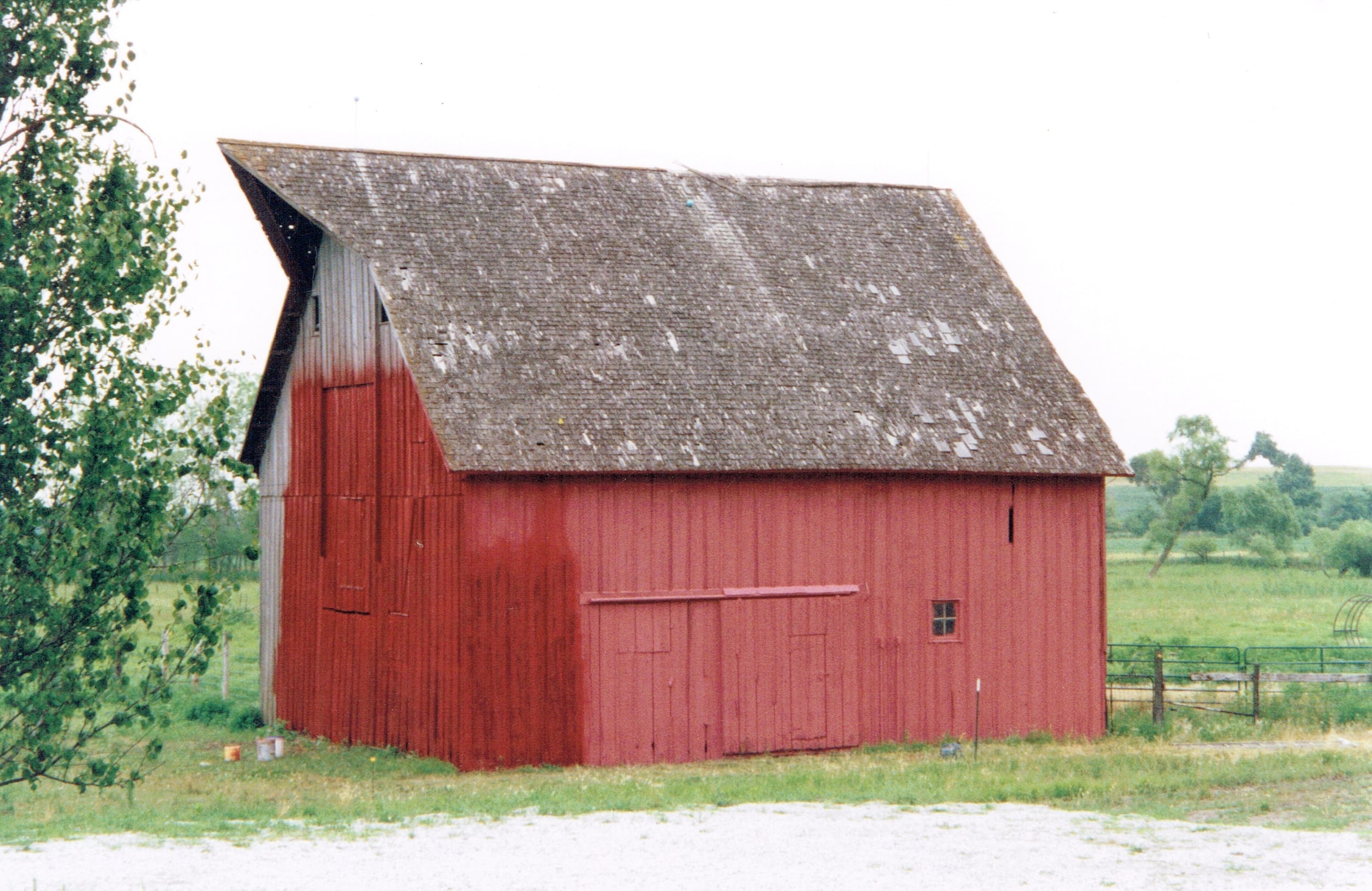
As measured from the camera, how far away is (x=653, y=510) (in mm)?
19859

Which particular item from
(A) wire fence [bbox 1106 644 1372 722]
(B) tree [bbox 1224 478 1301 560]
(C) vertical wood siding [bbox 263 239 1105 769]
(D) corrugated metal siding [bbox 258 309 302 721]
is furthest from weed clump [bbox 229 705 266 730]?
(B) tree [bbox 1224 478 1301 560]

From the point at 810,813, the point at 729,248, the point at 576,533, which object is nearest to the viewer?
the point at 810,813

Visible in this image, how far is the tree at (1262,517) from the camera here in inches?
2756

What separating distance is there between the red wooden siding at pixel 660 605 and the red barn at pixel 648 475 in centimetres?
4

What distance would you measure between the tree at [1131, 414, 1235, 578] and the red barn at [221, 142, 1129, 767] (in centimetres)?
4956

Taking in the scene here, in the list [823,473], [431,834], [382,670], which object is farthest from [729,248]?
[431,834]

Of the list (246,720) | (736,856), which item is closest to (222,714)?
(246,720)

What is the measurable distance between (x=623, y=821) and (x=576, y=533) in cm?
607

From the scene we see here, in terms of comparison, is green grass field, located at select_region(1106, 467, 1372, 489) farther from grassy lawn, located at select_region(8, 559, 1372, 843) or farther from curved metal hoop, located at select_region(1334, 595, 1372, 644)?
grassy lawn, located at select_region(8, 559, 1372, 843)

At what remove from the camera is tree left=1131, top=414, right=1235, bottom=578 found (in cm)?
7094

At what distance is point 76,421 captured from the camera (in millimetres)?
13164

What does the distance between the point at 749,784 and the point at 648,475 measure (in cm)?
475

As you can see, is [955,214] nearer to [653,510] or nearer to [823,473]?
[823,473]

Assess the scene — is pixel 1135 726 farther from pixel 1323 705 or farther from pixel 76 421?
pixel 76 421
